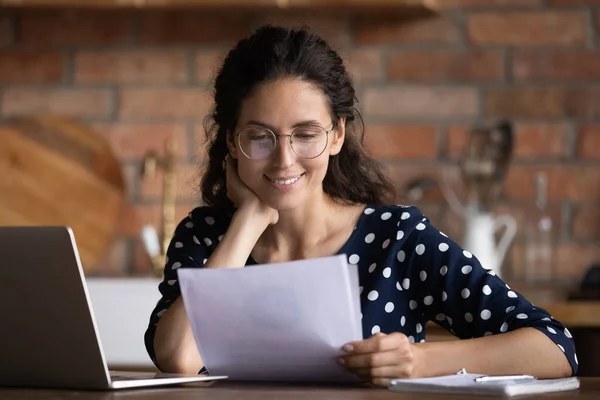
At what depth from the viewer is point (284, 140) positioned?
1.67 meters

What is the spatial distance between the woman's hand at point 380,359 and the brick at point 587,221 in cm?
158

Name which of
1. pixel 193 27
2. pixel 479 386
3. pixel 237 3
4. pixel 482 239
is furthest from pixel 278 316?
pixel 193 27

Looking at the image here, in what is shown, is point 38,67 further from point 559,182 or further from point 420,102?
point 559,182

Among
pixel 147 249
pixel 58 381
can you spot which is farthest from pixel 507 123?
pixel 58 381

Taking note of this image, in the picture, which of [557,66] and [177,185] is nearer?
[557,66]

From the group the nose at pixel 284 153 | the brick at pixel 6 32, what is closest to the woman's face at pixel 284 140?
the nose at pixel 284 153

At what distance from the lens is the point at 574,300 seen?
2545 millimetres

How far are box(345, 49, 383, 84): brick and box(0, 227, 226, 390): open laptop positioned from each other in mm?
1750

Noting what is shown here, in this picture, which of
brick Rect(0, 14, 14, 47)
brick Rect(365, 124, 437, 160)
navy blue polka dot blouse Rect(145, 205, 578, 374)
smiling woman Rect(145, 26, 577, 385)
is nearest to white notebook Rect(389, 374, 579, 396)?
smiling woman Rect(145, 26, 577, 385)

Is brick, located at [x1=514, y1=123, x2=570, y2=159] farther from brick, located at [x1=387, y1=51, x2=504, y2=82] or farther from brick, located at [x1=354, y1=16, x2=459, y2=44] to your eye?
brick, located at [x1=354, y1=16, x2=459, y2=44]

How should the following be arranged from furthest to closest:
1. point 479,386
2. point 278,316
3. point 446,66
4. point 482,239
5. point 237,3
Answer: point 446,66
point 237,3
point 482,239
point 278,316
point 479,386

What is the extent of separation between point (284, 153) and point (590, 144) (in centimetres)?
141

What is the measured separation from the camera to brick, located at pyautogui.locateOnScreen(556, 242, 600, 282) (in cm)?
280

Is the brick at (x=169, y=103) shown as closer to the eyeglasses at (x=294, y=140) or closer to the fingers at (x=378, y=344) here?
the eyeglasses at (x=294, y=140)
